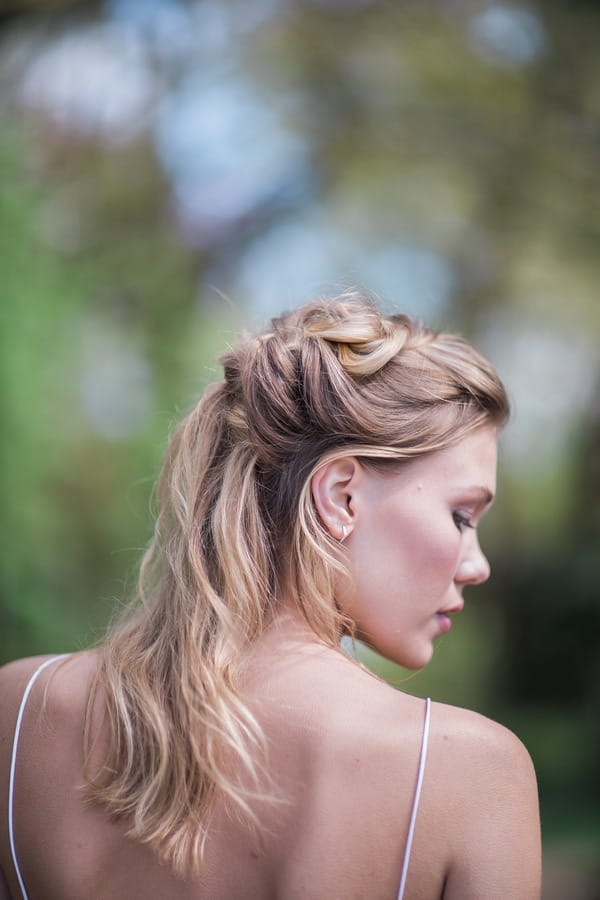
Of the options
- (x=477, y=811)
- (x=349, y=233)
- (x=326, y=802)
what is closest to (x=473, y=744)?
(x=477, y=811)

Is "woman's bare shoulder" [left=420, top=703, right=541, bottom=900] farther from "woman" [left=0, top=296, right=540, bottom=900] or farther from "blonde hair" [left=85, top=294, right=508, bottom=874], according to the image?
"blonde hair" [left=85, top=294, right=508, bottom=874]

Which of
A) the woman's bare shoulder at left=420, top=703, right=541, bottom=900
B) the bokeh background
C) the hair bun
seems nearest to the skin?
the woman's bare shoulder at left=420, top=703, right=541, bottom=900

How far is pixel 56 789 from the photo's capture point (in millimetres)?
1399

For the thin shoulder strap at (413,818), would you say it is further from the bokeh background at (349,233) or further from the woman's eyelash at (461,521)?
the bokeh background at (349,233)

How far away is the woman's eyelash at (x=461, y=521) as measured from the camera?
1.55 metres

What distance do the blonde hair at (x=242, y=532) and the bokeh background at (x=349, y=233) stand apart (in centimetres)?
293

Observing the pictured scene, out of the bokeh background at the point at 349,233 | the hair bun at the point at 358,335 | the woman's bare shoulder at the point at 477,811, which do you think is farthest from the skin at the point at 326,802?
the bokeh background at the point at 349,233

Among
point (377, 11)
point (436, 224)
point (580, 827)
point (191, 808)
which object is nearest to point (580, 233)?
point (436, 224)

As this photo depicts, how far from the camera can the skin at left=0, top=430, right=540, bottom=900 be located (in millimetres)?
1212

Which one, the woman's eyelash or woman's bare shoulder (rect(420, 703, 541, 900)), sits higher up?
the woman's eyelash

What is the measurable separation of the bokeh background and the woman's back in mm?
3190

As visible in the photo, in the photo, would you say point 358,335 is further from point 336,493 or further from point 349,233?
point 349,233

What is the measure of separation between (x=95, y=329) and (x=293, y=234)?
2.82 m

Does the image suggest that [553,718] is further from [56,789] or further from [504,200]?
[56,789]
